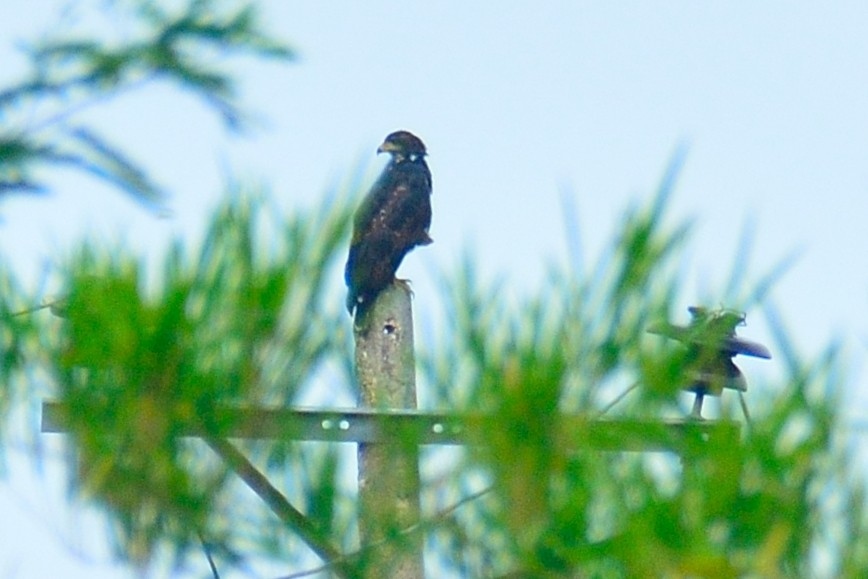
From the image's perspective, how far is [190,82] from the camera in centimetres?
169

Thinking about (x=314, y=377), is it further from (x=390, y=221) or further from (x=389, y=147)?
(x=389, y=147)

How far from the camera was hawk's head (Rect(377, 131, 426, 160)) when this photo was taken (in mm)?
7504

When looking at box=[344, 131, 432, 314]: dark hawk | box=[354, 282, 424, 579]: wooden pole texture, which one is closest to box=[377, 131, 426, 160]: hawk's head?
box=[344, 131, 432, 314]: dark hawk

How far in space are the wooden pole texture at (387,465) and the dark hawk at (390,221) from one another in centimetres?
8

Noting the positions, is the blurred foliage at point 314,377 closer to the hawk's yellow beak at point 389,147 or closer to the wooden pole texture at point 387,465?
the wooden pole texture at point 387,465

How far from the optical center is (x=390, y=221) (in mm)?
5496

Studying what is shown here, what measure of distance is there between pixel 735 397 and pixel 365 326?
66.3 inches

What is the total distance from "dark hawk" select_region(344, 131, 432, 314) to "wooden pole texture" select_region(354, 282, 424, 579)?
77 mm

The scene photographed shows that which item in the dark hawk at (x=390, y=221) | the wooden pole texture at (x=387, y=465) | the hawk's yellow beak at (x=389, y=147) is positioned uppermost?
the hawk's yellow beak at (x=389, y=147)

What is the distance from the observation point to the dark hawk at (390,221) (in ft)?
13.1

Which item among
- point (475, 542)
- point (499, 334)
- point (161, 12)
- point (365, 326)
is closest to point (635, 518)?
point (499, 334)

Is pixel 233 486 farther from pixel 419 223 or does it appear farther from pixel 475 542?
pixel 419 223

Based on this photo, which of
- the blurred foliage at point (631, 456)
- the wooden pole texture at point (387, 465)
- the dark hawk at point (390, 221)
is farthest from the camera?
the dark hawk at point (390, 221)

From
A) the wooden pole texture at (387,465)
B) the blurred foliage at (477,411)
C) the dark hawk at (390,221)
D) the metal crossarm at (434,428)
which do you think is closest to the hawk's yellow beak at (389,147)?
the dark hawk at (390,221)
